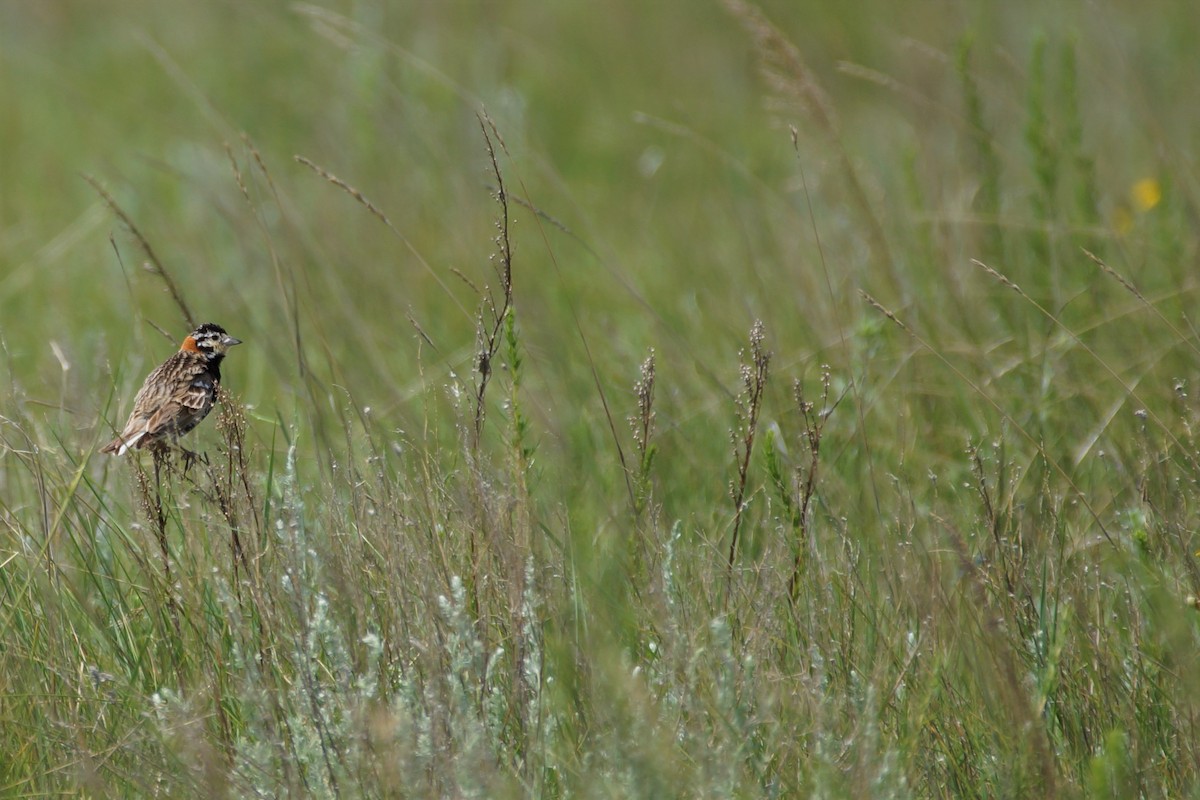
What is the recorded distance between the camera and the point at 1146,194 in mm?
6035

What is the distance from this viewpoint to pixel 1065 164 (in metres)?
6.83

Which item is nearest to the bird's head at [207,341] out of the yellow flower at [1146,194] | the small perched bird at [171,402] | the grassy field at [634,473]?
the small perched bird at [171,402]

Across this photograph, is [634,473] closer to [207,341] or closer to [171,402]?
[171,402]

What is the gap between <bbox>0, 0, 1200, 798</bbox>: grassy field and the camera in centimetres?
254

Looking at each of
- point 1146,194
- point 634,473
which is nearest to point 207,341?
point 634,473

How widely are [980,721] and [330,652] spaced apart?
120 centimetres

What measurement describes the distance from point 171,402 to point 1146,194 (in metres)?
4.37

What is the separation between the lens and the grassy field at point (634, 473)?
2.54 meters

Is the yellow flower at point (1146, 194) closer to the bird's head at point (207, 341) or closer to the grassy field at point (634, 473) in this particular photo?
the grassy field at point (634, 473)

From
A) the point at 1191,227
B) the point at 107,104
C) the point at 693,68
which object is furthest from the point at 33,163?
the point at 1191,227

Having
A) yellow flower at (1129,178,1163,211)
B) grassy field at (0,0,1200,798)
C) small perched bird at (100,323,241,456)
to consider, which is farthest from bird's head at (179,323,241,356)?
yellow flower at (1129,178,1163,211)

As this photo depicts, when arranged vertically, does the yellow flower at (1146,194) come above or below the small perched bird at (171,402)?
above

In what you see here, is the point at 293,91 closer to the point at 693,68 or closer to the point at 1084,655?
the point at 693,68

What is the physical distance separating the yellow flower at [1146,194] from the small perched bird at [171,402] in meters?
3.96
